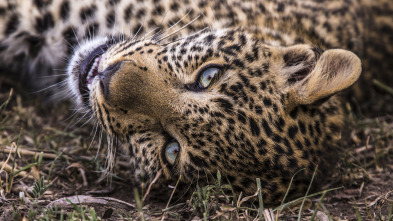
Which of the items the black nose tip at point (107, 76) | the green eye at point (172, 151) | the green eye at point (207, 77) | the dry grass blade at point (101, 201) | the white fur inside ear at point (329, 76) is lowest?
the dry grass blade at point (101, 201)

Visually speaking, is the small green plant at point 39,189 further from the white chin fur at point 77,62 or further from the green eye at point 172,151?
the white chin fur at point 77,62

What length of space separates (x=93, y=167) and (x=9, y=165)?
2.47 feet

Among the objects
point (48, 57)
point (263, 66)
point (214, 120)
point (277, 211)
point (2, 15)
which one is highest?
point (2, 15)

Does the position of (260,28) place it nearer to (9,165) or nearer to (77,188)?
(77,188)

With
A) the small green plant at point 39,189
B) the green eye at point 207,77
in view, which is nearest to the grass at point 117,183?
the small green plant at point 39,189

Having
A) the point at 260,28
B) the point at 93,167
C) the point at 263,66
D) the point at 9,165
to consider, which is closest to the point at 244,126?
the point at 263,66

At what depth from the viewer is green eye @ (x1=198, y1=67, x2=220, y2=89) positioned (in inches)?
160

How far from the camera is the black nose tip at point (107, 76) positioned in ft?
13.2

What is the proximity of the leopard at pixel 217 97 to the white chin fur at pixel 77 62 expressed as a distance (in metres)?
0.01

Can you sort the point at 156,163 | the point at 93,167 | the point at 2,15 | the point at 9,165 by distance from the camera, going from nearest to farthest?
the point at 156,163 < the point at 9,165 < the point at 93,167 < the point at 2,15

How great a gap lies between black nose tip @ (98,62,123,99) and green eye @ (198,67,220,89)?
650 millimetres

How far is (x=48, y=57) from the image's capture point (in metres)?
5.59

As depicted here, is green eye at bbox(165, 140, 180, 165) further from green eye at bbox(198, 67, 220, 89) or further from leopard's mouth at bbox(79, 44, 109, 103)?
leopard's mouth at bbox(79, 44, 109, 103)

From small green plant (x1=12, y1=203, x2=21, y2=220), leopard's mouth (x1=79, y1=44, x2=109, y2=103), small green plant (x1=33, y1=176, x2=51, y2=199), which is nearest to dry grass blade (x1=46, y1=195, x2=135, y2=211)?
small green plant (x1=33, y1=176, x2=51, y2=199)
